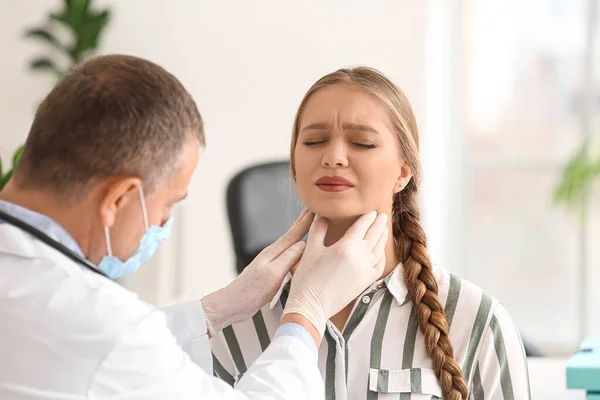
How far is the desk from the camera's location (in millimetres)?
1805

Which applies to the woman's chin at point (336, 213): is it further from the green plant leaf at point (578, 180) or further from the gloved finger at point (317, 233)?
the green plant leaf at point (578, 180)

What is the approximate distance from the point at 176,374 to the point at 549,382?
1024mm

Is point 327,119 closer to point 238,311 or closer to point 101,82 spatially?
point 238,311

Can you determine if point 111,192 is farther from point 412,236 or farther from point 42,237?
point 412,236

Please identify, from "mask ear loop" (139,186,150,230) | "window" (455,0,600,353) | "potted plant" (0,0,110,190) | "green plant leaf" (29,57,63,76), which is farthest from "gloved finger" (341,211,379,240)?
"green plant leaf" (29,57,63,76)

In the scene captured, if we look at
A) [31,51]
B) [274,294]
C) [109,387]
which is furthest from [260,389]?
[31,51]

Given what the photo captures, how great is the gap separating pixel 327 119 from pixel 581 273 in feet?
10.0

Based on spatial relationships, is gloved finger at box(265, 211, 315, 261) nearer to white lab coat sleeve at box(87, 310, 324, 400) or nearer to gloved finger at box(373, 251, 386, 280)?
gloved finger at box(373, 251, 386, 280)

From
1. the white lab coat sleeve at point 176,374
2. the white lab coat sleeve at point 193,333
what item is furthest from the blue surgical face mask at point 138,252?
the white lab coat sleeve at point 193,333

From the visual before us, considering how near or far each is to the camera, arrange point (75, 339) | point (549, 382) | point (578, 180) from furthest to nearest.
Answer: point (578, 180) < point (549, 382) < point (75, 339)

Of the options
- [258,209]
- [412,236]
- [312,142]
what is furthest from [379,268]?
[258,209]

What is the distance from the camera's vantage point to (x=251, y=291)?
5.38 ft

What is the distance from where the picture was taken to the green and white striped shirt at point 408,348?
152 centimetres

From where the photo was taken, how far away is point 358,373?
1560mm
